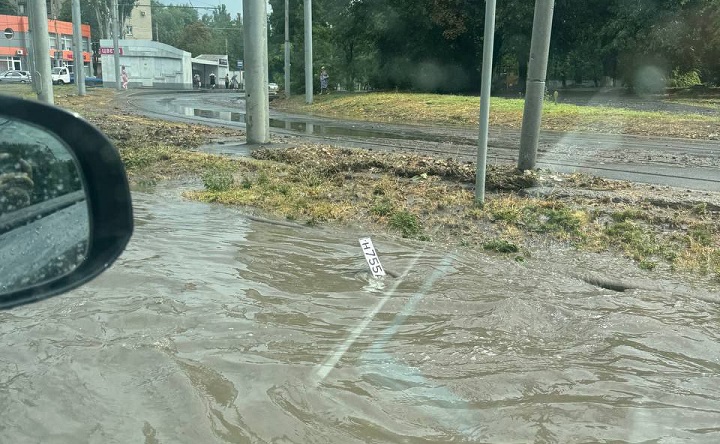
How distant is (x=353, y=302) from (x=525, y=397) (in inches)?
71.4

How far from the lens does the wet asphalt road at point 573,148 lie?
11328mm

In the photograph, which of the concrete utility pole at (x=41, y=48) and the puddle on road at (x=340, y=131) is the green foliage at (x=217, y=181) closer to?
the concrete utility pole at (x=41, y=48)

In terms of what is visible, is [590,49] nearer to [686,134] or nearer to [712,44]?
[712,44]

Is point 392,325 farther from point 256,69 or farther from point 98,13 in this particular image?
point 98,13

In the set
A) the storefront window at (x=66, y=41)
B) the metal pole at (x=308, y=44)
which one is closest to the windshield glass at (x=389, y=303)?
the metal pole at (x=308, y=44)

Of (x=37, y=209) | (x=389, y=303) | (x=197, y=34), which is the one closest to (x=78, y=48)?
(x=389, y=303)

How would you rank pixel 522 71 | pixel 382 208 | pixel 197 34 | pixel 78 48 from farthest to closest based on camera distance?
1. pixel 197 34
2. pixel 522 71
3. pixel 78 48
4. pixel 382 208

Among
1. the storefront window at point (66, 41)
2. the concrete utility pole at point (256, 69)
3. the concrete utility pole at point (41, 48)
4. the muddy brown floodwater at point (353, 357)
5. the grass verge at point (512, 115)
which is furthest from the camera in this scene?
the storefront window at point (66, 41)

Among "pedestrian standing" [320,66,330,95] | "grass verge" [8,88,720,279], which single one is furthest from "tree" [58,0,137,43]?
"grass verge" [8,88,720,279]

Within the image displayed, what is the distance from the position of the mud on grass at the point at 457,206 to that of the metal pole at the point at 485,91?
0.94 ft

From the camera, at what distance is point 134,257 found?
610 centimetres

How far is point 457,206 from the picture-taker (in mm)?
8086

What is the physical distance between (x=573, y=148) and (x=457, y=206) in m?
8.05

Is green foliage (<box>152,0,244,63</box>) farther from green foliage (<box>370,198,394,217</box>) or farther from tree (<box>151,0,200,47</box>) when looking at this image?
green foliage (<box>370,198,394,217</box>)
